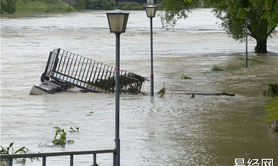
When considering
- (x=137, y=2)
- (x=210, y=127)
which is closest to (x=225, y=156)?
(x=210, y=127)

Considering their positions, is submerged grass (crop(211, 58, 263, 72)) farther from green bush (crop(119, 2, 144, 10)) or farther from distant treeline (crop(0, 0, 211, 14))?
green bush (crop(119, 2, 144, 10))

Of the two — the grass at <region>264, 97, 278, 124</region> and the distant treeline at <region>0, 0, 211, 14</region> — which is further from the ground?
the distant treeline at <region>0, 0, 211, 14</region>

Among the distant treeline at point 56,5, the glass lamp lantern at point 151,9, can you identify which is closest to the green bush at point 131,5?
→ the distant treeline at point 56,5

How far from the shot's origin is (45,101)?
25.0 meters

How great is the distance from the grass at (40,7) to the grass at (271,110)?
99.5 m

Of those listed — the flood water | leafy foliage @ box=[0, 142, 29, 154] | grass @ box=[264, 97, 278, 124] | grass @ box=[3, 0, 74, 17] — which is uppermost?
grass @ box=[3, 0, 74, 17]

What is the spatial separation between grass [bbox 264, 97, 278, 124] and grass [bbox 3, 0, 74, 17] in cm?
9953

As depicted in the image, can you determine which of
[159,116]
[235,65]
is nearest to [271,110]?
[159,116]

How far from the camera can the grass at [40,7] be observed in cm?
12444

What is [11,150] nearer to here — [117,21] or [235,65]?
[117,21]

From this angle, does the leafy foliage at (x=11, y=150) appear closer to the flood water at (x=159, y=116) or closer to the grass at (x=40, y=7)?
the flood water at (x=159, y=116)

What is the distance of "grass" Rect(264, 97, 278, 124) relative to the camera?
19519 mm

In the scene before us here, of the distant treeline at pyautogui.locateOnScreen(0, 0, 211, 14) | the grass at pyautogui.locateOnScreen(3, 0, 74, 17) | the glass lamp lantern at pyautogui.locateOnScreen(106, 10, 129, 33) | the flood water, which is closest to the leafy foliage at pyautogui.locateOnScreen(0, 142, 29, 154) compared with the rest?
the flood water

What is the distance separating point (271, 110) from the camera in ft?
69.3
